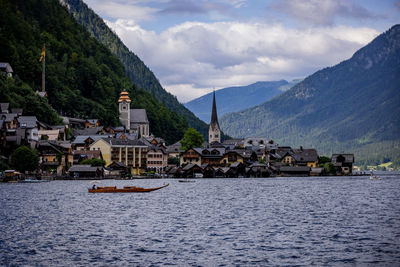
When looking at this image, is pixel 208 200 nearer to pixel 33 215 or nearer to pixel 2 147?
pixel 33 215

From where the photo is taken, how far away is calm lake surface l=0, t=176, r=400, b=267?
40062mm

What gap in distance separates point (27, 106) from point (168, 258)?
152 metres

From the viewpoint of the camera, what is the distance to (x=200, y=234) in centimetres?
5119

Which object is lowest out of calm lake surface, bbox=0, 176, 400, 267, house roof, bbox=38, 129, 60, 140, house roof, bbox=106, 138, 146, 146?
calm lake surface, bbox=0, 176, 400, 267

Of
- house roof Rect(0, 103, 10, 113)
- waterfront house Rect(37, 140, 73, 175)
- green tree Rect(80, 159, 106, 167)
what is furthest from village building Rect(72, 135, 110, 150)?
house roof Rect(0, 103, 10, 113)

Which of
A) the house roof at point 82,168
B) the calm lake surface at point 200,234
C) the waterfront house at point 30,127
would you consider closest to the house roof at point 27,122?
the waterfront house at point 30,127

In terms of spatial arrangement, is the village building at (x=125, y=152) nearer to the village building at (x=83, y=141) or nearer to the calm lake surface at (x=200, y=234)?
the village building at (x=83, y=141)

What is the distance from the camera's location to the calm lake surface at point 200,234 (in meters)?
40.1

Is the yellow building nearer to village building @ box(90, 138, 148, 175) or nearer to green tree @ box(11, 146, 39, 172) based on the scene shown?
village building @ box(90, 138, 148, 175)

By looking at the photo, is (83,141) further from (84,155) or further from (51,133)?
(51,133)

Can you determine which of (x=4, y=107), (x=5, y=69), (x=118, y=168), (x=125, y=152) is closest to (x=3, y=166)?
(x=4, y=107)

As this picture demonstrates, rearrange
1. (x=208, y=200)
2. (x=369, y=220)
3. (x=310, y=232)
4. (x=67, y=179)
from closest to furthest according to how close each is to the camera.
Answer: (x=310, y=232)
(x=369, y=220)
(x=208, y=200)
(x=67, y=179)

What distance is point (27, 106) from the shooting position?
18200cm

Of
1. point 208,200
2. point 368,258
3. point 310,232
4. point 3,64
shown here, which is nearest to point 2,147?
point 3,64
